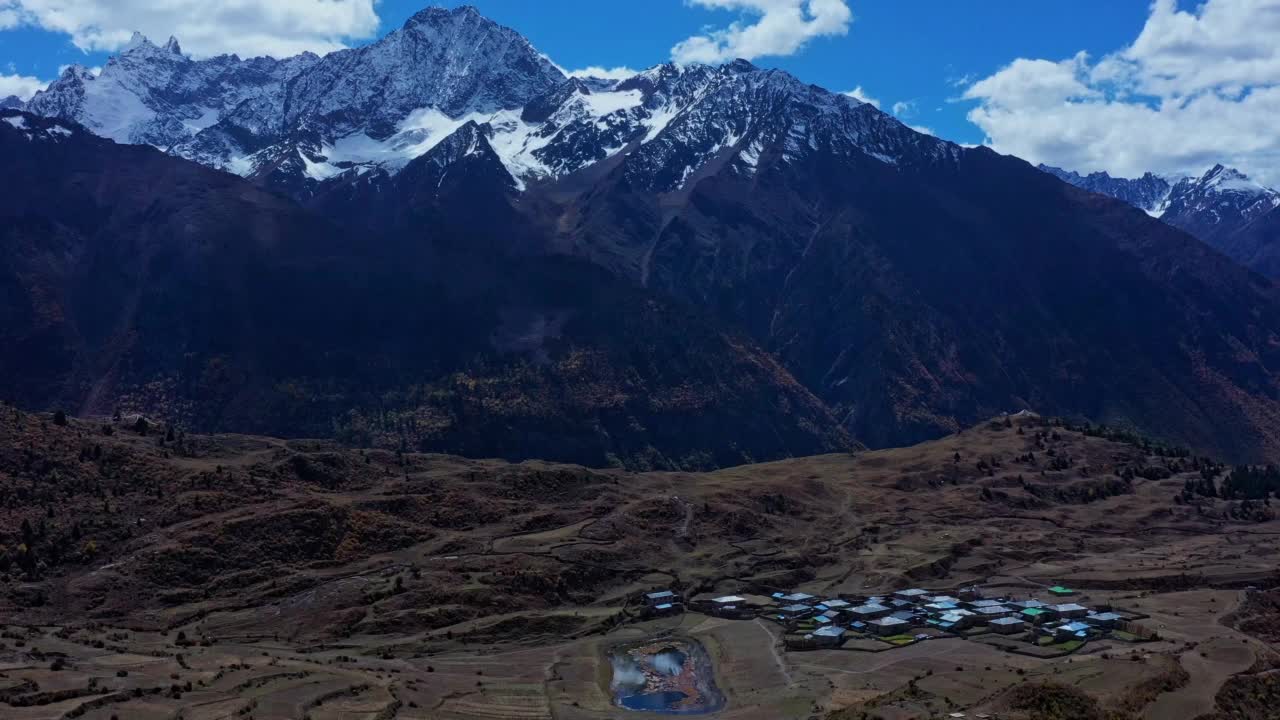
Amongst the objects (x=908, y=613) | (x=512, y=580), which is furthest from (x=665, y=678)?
(x=908, y=613)

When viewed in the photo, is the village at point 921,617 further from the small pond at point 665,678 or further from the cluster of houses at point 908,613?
the small pond at point 665,678

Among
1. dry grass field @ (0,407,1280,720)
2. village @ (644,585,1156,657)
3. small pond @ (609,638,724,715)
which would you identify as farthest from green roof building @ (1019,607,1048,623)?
small pond @ (609,638,724,715)

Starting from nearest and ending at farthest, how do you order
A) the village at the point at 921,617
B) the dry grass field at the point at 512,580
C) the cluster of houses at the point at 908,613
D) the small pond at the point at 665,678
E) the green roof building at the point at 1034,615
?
the dry grass field at the point at 512,580 → the small pond at the point at 665,678 → the village at the point at 921,617 → the cluster of houses at the point at 908,613 → the green roof building at the point at 1034,615

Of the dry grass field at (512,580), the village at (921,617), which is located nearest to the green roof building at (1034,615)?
the village at (921,617)

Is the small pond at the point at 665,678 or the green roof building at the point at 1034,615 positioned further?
the green roof building at the point at 1034,615

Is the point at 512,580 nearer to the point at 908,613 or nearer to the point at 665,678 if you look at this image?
the point at 665,678

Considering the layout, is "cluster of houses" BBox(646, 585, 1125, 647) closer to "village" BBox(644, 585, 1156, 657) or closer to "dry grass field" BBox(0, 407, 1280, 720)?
"village" BBox(644, 585, 1156, 657)
